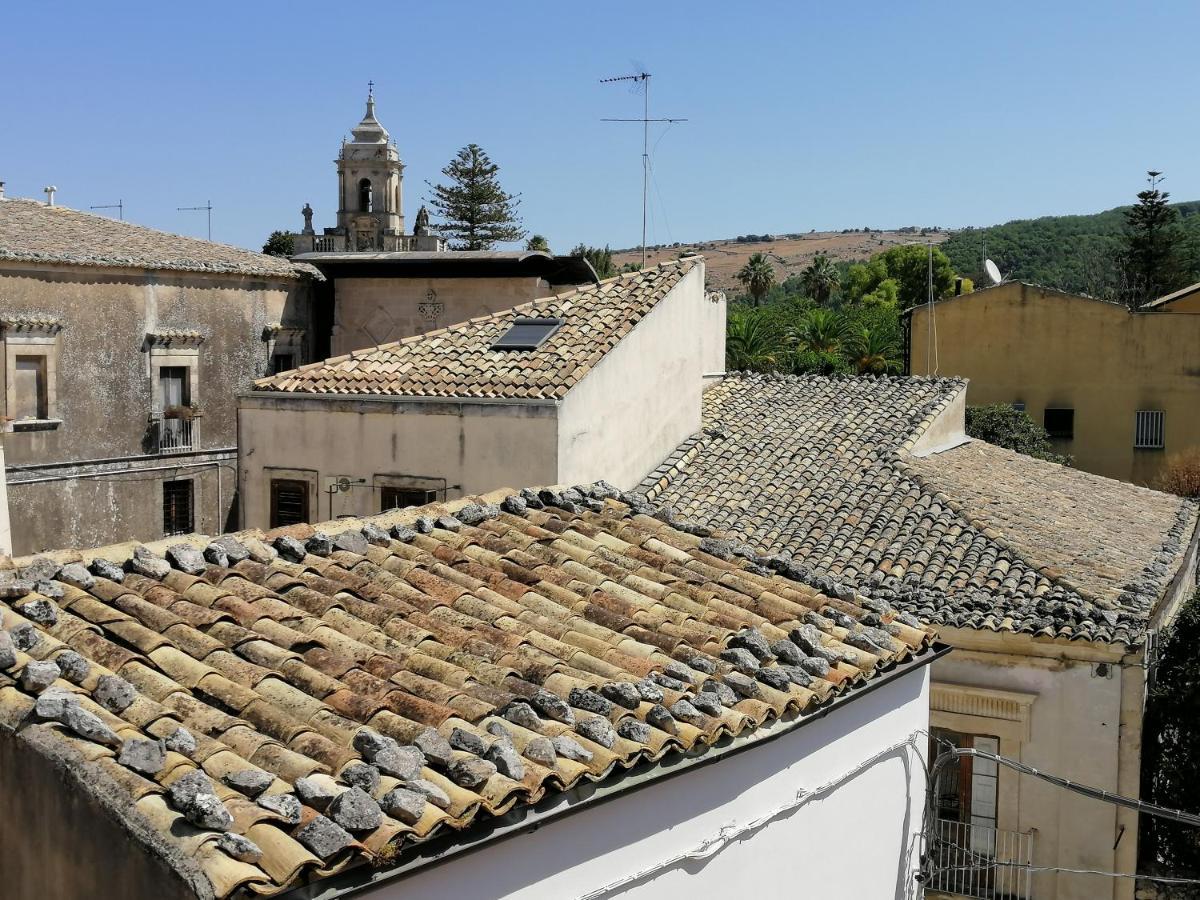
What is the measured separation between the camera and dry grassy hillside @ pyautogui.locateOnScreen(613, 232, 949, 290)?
11931 cm

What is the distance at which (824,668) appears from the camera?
689cm

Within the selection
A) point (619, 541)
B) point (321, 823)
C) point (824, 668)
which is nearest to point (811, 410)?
point (619, 541)

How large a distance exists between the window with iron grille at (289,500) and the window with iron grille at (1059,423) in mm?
23249

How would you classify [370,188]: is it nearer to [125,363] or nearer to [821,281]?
[821,281]

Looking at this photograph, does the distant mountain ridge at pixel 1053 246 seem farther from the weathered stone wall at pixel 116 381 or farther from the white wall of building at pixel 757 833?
the white wall of building at pixel 757 833

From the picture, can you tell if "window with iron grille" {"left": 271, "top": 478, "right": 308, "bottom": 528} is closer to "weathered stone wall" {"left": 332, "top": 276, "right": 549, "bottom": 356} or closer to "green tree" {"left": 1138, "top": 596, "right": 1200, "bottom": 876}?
"green tree" {"left": 1138, "top": 596, "right": 1200, "bottom": 876}

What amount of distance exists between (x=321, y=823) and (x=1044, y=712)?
9607mm

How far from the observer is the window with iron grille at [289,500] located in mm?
13570

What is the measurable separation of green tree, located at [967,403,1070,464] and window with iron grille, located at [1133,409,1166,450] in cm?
258

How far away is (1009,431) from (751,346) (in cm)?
1464

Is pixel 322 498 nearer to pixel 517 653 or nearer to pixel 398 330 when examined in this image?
pixel 517 653

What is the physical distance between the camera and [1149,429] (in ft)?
104

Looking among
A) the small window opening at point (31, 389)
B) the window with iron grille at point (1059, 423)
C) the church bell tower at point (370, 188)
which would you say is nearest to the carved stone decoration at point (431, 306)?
the small window opening at point (31, 389)

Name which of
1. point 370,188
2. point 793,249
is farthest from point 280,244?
point 793,249
